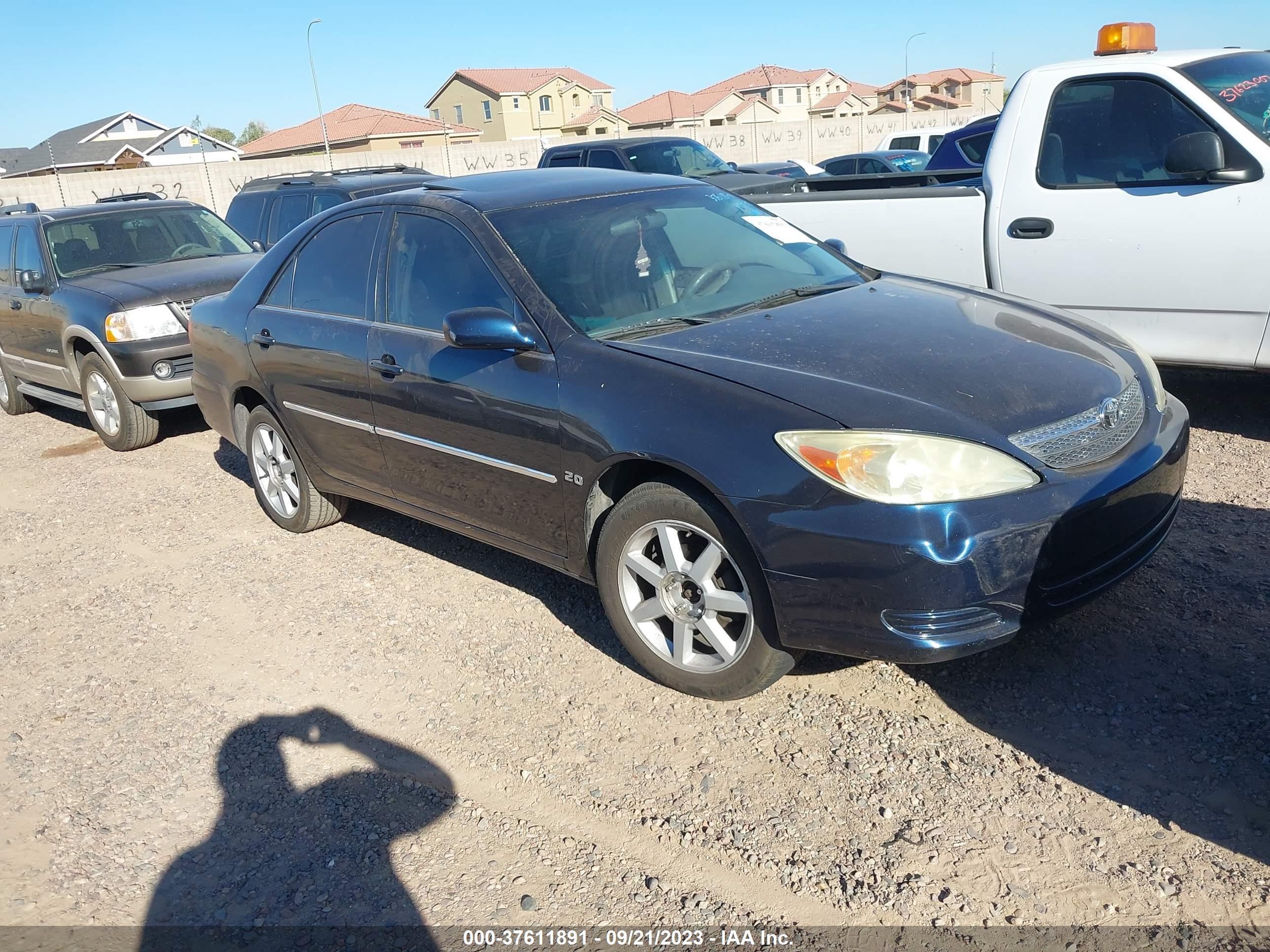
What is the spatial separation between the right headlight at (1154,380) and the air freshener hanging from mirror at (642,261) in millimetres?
1896

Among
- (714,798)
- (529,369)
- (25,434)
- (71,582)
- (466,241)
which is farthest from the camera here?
(25,434)

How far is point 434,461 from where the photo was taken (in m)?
4.40

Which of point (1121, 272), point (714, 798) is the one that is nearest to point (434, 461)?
point (714, 798)

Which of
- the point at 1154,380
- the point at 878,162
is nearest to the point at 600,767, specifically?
the point at 1154,380

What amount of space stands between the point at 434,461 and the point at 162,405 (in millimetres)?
4461

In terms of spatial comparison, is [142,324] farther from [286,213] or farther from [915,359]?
[915,359]

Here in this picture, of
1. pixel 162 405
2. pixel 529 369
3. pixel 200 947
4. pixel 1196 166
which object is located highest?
pixel 1196 166

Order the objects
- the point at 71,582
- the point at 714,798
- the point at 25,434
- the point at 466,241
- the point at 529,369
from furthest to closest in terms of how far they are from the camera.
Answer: the point at 25,434 < the point at 71,582 < the point at 466,241 < the point at 529,369 < the point at 714,798

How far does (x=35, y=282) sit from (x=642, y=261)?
21.2 ft

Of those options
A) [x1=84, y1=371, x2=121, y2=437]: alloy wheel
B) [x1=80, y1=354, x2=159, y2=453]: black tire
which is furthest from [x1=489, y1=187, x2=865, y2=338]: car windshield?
[x1=84, y1=371, x2=121, y2=437]: alloy wheel

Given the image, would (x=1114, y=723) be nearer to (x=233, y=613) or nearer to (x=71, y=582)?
(x=233, y=613)

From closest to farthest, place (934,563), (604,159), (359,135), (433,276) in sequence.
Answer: (934,563) < (433,276) < (604,159) < (359,135)

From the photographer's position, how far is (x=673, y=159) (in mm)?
14344

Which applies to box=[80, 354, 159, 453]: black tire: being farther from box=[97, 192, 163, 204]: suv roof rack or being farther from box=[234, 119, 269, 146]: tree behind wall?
box=[234, 119, 269, 146]: tree behind wall
